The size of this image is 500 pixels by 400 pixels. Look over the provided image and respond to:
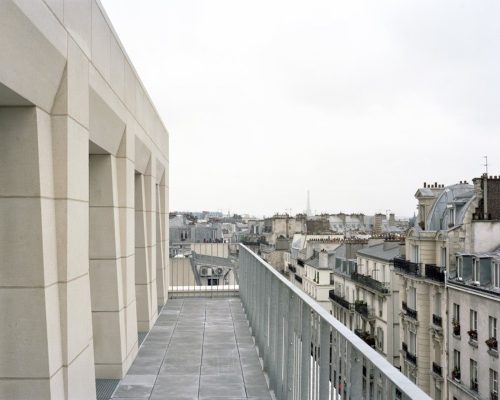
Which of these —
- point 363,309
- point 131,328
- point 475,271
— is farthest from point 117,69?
point 363,309

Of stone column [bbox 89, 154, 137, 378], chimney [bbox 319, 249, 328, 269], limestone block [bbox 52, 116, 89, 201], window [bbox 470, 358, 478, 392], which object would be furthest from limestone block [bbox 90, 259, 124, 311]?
chimney [bbox 319, 249, 328, 269]

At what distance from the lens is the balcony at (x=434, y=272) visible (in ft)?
103

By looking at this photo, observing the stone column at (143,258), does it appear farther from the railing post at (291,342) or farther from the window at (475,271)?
the window at (475,271)

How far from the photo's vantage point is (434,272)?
106 ft

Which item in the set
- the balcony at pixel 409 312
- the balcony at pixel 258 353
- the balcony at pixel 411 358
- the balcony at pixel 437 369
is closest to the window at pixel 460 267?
the balcony at pixel 409 312

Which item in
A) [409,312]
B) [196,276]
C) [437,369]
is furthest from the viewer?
[409,312]

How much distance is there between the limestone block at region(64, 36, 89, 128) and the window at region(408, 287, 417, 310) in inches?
1262

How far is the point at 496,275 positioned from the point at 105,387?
2370 cm

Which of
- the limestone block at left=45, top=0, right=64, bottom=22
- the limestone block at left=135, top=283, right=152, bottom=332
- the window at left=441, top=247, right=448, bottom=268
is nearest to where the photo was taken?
the limestone block at left=45, top=0, right=64, bottom=22

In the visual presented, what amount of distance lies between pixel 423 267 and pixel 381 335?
919cm

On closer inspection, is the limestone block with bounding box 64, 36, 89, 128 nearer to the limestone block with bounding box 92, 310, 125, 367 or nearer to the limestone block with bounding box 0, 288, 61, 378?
the limestone block with bounding box 0, 288, 61, 378

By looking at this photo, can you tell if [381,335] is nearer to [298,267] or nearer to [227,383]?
Result: [298,267]

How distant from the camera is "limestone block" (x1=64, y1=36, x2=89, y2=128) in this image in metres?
4.67

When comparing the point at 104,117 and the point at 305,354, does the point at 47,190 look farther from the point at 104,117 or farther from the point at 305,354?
the point at 305,354
